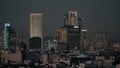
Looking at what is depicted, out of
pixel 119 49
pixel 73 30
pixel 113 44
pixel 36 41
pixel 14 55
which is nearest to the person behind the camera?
pixel 14 55

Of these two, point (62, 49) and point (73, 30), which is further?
point (73, 30)

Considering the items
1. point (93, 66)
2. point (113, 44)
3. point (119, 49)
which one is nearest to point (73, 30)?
point (113, 44)

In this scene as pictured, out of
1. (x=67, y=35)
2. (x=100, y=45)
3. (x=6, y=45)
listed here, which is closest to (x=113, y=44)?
(x=100, y=45)

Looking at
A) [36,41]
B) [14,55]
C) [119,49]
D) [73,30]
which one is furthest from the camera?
[73,30]

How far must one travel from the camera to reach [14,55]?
27.0 m

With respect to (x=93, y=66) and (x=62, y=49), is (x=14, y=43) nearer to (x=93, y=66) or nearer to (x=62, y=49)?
(x=62, y=49)

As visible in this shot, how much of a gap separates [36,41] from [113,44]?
6.95 metres

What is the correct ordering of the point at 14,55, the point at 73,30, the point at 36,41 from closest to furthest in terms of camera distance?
the point at 14,55, the point at 36,41, the point at 73,30

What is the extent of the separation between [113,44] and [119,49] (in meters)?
2.94

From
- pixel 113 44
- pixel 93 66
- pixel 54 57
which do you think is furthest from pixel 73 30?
pixel 93 66

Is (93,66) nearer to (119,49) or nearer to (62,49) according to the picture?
(119,49)

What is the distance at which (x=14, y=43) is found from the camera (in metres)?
34.7

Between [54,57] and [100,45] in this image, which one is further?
[100,45]

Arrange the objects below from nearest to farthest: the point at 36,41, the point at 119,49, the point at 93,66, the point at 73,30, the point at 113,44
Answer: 1. the point at 93,66
2. the point at 119,49
3. the point at 113,44
4. the point at 36,41
5. the point at 73,30
